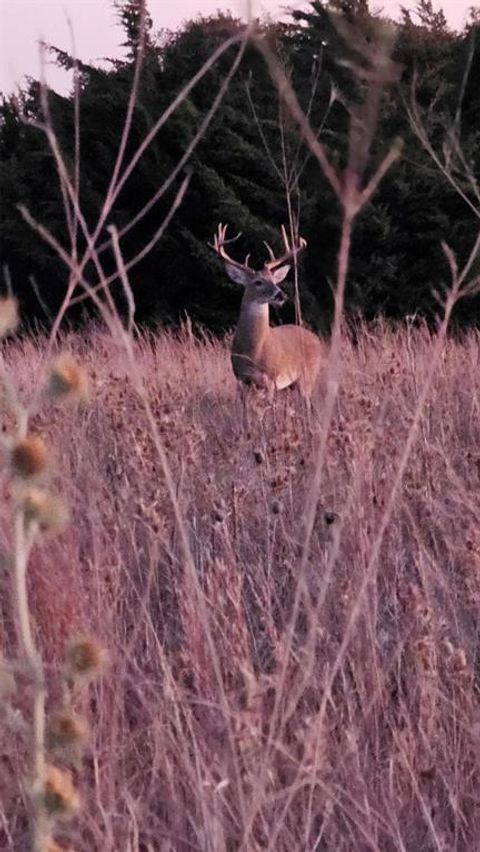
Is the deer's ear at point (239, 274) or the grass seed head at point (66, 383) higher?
the grass seed head at point (66, 383)

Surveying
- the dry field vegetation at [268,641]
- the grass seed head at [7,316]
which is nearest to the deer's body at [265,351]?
the dry field vegetation at [268,641]

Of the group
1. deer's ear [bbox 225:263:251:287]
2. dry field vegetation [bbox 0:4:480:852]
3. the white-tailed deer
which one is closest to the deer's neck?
the white-tailed deer

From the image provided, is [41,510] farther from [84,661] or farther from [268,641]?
[268,641]

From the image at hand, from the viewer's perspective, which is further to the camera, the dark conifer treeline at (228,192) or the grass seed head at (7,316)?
the dark conifer treeline at (228,192)

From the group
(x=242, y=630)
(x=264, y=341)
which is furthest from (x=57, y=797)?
(x=264, y=341)

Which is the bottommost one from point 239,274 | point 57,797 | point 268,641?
point 239,274

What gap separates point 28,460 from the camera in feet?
3.26

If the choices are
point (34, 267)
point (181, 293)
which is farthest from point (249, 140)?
point (34, 267)

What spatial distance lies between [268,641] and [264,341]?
546cm

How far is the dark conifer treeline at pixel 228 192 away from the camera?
1152cm

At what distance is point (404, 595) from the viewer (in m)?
2.40

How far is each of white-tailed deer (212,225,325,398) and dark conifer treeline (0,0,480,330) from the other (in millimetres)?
2725

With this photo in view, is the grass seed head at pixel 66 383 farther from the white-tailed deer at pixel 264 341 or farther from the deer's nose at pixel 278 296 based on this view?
the deer's nose at pixel 278 296

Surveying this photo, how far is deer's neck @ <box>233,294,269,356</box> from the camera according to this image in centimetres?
769
